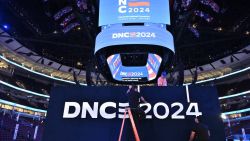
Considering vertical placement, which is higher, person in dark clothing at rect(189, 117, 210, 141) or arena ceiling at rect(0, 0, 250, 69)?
arena ceiling at rect(0, 0, 250, 69)

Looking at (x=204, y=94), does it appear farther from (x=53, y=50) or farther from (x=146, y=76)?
(x=53, y=50)

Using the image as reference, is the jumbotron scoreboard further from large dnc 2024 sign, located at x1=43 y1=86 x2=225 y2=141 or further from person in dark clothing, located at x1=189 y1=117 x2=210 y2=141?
person in dark clothing, located at x1=189 y1=117 x2=210 y2=141

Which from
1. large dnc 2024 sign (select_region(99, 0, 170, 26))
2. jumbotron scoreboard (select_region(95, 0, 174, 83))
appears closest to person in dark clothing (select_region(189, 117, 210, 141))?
jumbotron scoreboard (select_region(95, 0, 174, 83))

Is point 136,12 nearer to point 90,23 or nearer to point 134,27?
point 134,27

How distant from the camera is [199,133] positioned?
12.6 ft

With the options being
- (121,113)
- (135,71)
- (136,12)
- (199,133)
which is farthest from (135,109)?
(135,71)

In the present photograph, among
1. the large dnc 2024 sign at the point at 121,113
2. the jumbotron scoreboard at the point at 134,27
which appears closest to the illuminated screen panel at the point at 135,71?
the jumbotron scoreboard at the point at 134,27

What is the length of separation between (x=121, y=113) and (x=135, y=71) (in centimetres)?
491

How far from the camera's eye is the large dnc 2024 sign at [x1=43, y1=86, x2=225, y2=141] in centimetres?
425

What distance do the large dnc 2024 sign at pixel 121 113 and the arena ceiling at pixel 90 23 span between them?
7304 mm

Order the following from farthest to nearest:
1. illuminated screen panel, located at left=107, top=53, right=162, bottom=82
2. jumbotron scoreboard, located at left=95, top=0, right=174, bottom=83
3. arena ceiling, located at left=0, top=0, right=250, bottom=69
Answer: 1. arena ceiling, located at left=0, top=0, right=250, bottom=69
2. illuminated screen panel, located at left=107, top=53, right=162, bottom=82
3. jumbotron scoreboard, located at left=95, top=0, right=174, bottom=83

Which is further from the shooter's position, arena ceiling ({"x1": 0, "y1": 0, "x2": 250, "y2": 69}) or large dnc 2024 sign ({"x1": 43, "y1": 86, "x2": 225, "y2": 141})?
arena ceiling ({"x1": 0, "y1": 0, "x2": 250, "y2": 69})

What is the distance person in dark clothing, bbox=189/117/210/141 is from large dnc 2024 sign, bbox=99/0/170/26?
12.7ft

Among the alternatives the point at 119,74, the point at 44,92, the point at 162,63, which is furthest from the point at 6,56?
the point at 162,63
